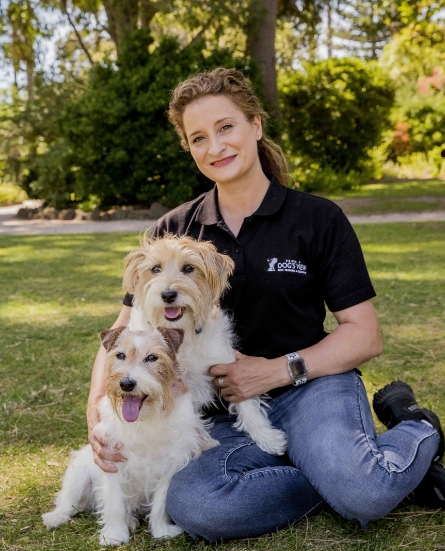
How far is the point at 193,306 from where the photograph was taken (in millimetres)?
3176

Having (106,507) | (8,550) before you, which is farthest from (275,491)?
(8,550)

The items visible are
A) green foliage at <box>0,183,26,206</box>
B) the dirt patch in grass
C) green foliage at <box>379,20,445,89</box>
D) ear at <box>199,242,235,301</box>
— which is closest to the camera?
ear at <box>199,242,235,301</box>

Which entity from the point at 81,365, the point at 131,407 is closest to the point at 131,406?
the point at 131,407

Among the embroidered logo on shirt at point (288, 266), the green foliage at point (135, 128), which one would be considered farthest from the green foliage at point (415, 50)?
the embroidered logo on shirt at point (288, 266)

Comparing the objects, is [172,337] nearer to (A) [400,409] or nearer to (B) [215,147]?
(B) [215,147]

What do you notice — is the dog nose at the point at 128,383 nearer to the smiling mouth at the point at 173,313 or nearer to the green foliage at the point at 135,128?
the smiling mouth at the point at 173,313

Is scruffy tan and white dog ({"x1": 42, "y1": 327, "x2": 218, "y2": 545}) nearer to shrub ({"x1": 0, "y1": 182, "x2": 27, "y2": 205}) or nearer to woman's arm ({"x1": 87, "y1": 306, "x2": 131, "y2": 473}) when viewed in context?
woman's arm ({"x1": 87, "y1": 306, "x2": 131, "y2": 473})

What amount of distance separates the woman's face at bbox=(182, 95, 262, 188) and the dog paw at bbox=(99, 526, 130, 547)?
1811 mm

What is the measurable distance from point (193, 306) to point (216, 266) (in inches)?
8.8

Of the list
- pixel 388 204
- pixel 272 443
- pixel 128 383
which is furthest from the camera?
pixel 388 204

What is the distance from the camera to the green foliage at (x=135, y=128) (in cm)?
1573

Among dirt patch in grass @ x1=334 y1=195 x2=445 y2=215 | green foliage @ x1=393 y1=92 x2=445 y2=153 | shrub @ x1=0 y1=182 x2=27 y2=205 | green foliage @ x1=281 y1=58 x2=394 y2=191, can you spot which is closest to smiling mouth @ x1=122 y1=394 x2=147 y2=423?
dirt patch in grass @ x1=334 y1=195 x2=445 y2=215

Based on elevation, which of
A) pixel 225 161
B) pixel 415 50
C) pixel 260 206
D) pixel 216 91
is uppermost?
pixel 415 50

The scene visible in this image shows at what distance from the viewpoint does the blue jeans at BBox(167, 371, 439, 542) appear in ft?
9.39
